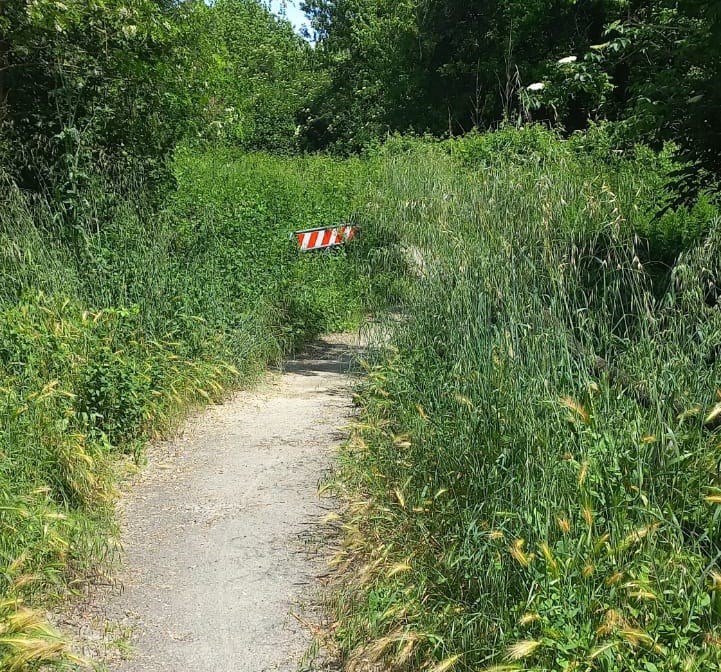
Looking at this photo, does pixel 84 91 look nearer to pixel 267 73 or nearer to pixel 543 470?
pixel 543 470

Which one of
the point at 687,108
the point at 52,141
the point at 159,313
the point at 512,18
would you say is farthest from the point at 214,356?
the point at 512,18

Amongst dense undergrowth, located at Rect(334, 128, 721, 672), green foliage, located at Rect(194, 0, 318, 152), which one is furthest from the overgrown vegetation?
green foliage, located at Rect(194, 0, 318, 152)

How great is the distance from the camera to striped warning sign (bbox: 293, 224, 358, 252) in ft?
35.3

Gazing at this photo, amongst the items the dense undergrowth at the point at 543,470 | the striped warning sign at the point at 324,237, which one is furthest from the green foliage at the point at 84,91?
the dense undergrowth at the point at 543,470

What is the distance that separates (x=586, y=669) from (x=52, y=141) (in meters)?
7.27

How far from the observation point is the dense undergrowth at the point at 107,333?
4.18 meters

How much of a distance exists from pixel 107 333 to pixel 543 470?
4242 mm

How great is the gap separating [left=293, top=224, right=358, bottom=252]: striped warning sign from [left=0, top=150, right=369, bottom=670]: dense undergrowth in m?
0.21

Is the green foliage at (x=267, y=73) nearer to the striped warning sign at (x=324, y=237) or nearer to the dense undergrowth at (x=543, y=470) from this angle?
the striped warning sign at (x=324, y=237)

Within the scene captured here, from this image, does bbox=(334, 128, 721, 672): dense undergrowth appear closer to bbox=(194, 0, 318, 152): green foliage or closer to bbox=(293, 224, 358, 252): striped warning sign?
bbox=(293, 224, 358, 252): striped warning sign

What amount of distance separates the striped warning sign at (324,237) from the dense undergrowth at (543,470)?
5.45 m

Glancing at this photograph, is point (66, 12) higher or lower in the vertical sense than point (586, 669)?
higher

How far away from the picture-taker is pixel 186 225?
8977 millimetres

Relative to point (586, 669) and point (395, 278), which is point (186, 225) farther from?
point (586, 669)
